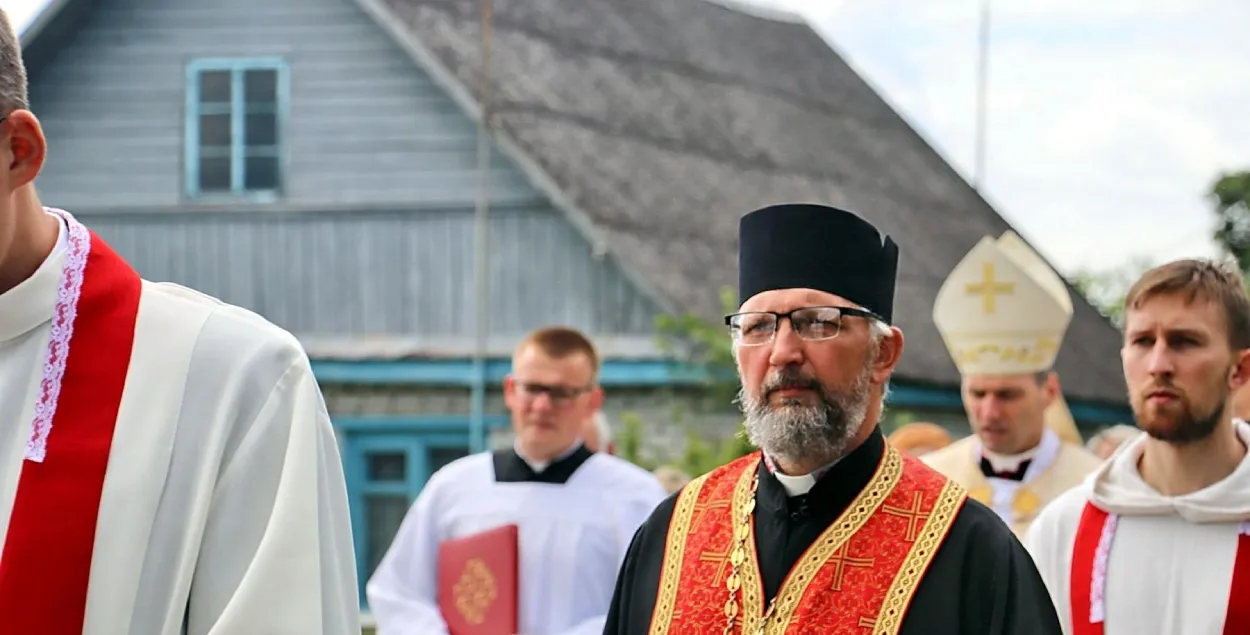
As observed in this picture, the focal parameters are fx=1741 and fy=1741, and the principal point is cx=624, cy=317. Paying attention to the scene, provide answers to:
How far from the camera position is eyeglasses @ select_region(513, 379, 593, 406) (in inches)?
249

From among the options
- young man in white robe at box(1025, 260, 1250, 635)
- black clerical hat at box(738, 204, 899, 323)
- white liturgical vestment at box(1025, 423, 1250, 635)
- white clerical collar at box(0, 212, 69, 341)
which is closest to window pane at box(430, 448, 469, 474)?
white liturgical vestment at box(1025, 423, 1250, 635)

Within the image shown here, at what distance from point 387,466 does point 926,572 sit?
36.7 feet

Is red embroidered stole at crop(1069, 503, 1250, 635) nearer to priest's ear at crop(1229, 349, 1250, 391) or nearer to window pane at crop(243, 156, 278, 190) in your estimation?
priest's ear at crop(1229, 349, 1250, 391)

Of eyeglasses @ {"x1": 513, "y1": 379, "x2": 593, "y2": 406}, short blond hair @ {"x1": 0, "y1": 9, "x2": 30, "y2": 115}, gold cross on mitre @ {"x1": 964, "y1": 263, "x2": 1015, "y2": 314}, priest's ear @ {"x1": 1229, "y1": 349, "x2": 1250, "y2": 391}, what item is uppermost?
short blond hair @ {"x1": 0, "y1": 9, "x2": 30, "y2": 115}

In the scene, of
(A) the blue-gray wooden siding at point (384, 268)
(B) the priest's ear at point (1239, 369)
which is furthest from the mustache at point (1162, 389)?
(A) the blue-gray wooden siding at point (384, 268)

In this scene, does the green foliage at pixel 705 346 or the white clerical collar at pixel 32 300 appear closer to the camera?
the white clerical collar at pixel 32 300

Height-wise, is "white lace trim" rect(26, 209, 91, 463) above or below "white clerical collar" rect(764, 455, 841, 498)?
above

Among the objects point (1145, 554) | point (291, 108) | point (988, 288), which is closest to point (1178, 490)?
point (1145, 554)

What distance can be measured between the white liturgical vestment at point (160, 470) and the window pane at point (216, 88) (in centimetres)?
1227

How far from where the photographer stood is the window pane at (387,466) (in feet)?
47.0

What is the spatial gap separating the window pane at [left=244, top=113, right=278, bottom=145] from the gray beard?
11578 mm

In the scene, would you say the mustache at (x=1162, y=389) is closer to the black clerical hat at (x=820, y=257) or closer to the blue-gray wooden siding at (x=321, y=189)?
the black clerical hat at (x=820, y=257)

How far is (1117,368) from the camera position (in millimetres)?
20469

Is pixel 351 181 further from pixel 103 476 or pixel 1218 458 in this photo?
pixel 103 476
